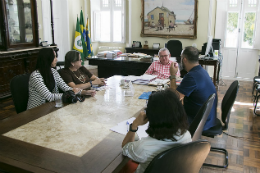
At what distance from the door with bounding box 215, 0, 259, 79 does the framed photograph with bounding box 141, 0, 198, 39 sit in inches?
28.4

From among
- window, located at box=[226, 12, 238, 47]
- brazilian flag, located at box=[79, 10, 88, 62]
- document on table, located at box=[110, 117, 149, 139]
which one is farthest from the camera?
brazilian flag, located at box=[79, 10, 88, 62]

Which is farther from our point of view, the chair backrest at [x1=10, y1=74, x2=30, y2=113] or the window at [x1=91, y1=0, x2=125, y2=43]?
the window at [x1=91, y1=0, x2=125, y2=43]

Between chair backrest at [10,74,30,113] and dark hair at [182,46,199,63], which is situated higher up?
dark hair at [182,46,199,63]

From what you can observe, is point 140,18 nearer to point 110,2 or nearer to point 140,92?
point 110,2

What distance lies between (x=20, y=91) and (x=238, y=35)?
6.26m

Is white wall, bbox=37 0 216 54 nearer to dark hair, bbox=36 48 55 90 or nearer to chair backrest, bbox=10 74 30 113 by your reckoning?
dark hair, bbox=36 48 55 90

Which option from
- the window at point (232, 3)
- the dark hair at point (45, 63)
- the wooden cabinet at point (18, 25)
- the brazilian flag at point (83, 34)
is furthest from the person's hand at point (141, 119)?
the brazilian flag at point (83, 34)

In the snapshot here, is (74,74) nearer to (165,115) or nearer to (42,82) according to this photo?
(42,82)

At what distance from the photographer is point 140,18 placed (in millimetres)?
7785

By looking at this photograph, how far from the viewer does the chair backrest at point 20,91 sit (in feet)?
8.10

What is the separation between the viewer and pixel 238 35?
22.9 ft

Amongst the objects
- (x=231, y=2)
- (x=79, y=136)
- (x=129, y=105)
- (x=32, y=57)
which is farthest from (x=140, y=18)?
(x=79, y=136)

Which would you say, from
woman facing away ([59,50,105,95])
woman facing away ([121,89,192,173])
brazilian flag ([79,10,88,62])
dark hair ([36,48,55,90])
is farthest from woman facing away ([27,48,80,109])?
brazilian flag ([79,10,88,62])

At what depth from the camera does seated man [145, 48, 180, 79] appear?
156 inches
